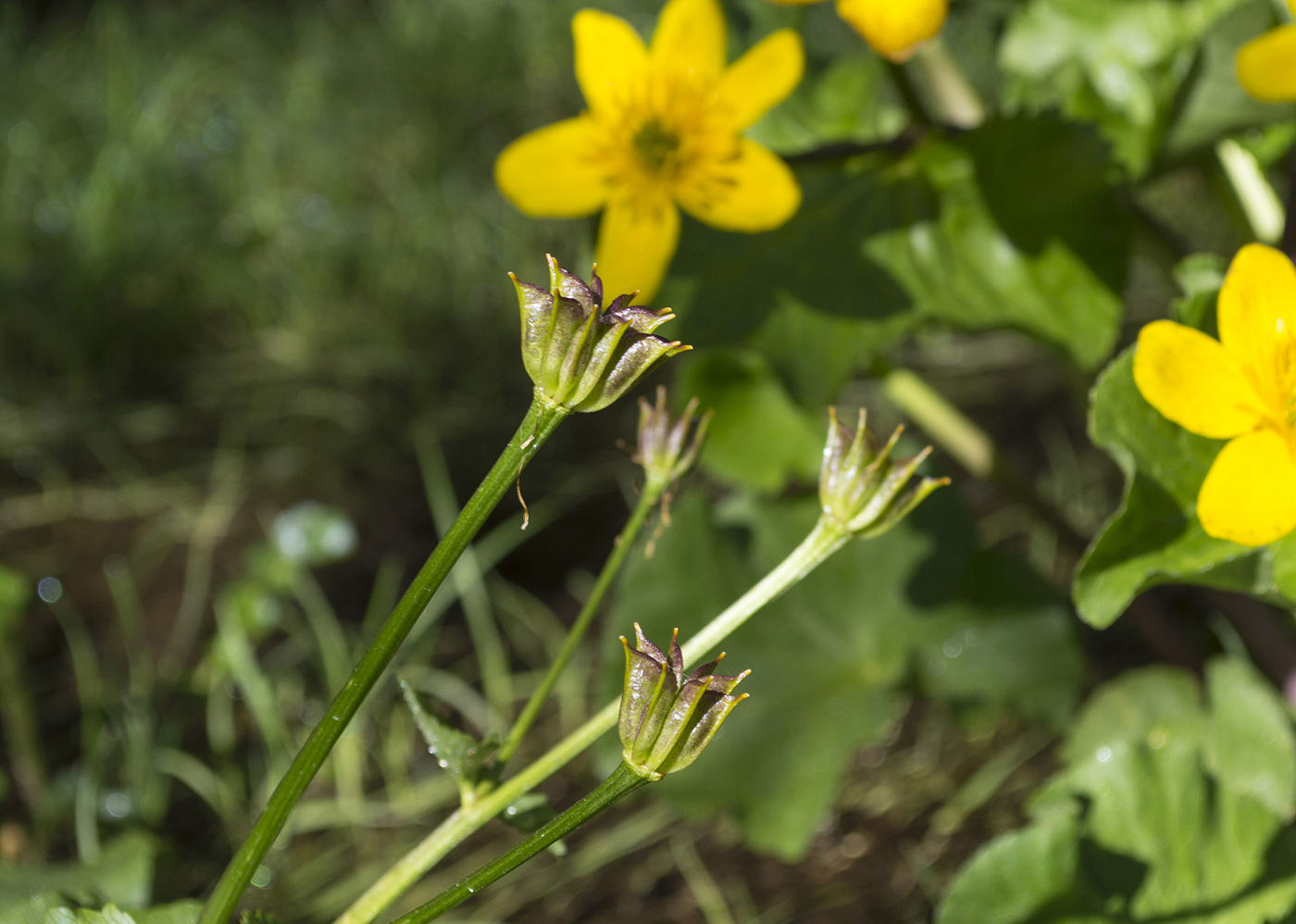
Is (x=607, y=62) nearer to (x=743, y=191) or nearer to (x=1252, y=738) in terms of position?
(x=743, y=191)

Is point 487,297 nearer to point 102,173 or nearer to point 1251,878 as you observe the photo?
point 102,173

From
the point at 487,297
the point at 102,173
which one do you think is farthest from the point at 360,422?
the point at 102,173

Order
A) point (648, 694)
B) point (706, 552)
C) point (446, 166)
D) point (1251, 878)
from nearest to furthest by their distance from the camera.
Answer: point (648, 694), point (1251, 878), point (706, 552), point (446, 166)

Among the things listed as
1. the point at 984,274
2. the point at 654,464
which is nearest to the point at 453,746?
the point at 654,464

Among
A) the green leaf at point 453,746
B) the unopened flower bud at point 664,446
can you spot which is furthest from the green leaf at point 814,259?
the green leaf at point 453,746

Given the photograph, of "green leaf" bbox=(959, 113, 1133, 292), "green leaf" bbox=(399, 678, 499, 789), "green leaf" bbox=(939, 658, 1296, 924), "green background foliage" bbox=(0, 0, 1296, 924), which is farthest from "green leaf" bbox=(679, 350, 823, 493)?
"green leaf" bbox=(399, 678, 499, 789)

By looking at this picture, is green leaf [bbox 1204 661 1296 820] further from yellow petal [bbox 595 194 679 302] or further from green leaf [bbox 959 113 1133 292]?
yellow petal [bbox 595 194 679 302]
